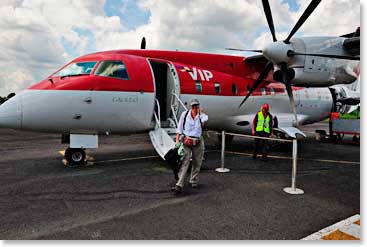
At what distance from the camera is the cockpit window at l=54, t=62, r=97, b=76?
736 centimetres

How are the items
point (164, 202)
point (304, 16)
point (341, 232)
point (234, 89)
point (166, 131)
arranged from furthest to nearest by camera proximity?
point (234, 89) → point (166, 131) → point (304, 16) → point (164, 202) → point (341, 232)

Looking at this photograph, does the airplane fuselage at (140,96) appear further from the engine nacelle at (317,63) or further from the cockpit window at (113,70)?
the engine nacelle at (317,63)

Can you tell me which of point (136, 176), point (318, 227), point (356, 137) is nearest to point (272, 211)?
point (318, 227)

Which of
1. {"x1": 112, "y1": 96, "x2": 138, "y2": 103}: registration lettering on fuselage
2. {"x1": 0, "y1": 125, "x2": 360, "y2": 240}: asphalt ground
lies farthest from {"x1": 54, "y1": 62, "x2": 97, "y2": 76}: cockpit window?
{"x1": 0, "y1": 125, "x2": 360, "y2": 240}: asphalt ground

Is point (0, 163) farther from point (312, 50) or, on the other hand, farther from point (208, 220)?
point (312, 50)

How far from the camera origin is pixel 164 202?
4.62m

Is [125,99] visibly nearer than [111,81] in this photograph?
No

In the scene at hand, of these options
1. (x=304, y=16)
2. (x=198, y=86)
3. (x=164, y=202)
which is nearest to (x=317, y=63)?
(x=304, y=16)

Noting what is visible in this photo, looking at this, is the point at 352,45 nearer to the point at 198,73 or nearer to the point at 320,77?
the point at 320,77

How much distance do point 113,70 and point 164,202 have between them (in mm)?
4627

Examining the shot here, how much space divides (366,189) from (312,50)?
5.57 metres

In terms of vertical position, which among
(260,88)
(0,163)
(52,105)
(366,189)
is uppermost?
(260,88)

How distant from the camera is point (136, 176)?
20.8 feet

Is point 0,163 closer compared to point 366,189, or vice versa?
point 366,189
